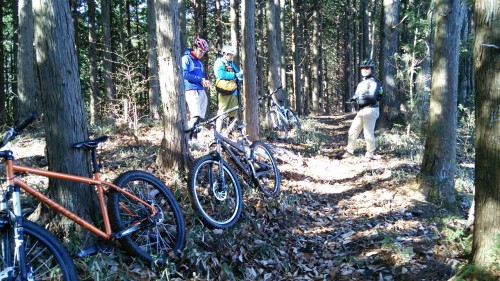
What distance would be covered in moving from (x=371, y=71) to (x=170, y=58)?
18.4ft

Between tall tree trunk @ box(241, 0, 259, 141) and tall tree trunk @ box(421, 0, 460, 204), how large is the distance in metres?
4.12

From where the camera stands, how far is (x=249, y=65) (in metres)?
9.22

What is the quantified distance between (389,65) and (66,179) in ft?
37.2

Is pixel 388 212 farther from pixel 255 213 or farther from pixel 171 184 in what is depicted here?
pixel 171 184

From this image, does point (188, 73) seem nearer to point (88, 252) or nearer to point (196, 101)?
point (196, 101)

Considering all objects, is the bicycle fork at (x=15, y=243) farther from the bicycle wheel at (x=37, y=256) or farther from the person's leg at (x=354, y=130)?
the person's leg at (x=354, y=130)

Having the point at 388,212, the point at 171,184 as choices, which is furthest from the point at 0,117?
the point at 388,212

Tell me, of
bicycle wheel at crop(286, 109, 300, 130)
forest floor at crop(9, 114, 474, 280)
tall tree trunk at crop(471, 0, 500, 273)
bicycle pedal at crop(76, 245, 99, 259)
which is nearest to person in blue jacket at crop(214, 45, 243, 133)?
forest floor at crop(9, 114, 474, 280)

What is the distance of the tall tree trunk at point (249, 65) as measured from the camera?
913 cm

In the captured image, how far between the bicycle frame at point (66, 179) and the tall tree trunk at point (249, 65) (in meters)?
5.56

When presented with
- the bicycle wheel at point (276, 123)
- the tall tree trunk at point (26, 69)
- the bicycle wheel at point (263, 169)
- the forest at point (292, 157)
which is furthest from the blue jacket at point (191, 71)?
the tall tree trunk at point (26, 69)

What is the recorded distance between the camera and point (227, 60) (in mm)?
7730

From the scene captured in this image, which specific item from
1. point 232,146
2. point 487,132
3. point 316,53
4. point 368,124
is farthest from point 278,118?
point 316,53

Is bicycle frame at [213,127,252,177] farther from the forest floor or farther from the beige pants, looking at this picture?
the beige pants
